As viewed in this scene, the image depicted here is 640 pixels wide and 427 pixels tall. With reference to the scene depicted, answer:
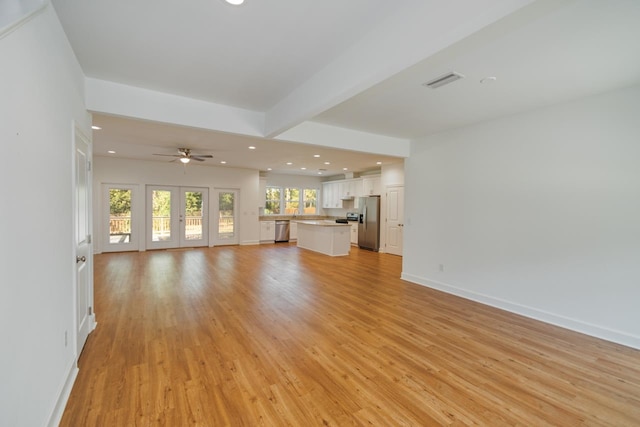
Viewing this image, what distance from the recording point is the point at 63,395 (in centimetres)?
200

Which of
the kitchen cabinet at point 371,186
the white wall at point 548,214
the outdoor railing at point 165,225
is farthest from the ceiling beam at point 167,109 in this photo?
the outdoor railing at point 165,225

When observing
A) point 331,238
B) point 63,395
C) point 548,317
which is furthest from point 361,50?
point 331,238

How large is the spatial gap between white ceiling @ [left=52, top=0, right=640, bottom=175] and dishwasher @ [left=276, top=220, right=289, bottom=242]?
7038mm

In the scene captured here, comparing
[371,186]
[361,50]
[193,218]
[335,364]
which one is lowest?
[335,364]

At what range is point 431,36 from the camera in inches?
67.8

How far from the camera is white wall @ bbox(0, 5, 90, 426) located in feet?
4.12

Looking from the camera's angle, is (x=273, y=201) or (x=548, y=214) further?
(x=273, y=201)

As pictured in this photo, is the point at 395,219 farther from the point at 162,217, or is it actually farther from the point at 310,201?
the point at 162,217

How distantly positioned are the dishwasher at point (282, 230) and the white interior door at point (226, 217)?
1.51 meters

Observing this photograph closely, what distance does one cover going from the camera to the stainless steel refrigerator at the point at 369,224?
8891 mm

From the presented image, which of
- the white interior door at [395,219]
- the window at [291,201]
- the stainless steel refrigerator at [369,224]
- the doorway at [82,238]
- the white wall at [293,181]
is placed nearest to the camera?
the doorway at [82,238]

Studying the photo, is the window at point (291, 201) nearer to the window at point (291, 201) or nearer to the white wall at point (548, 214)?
the window at point (291, 201)

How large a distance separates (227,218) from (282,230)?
6.76ft

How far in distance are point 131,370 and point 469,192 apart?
4.78 m
